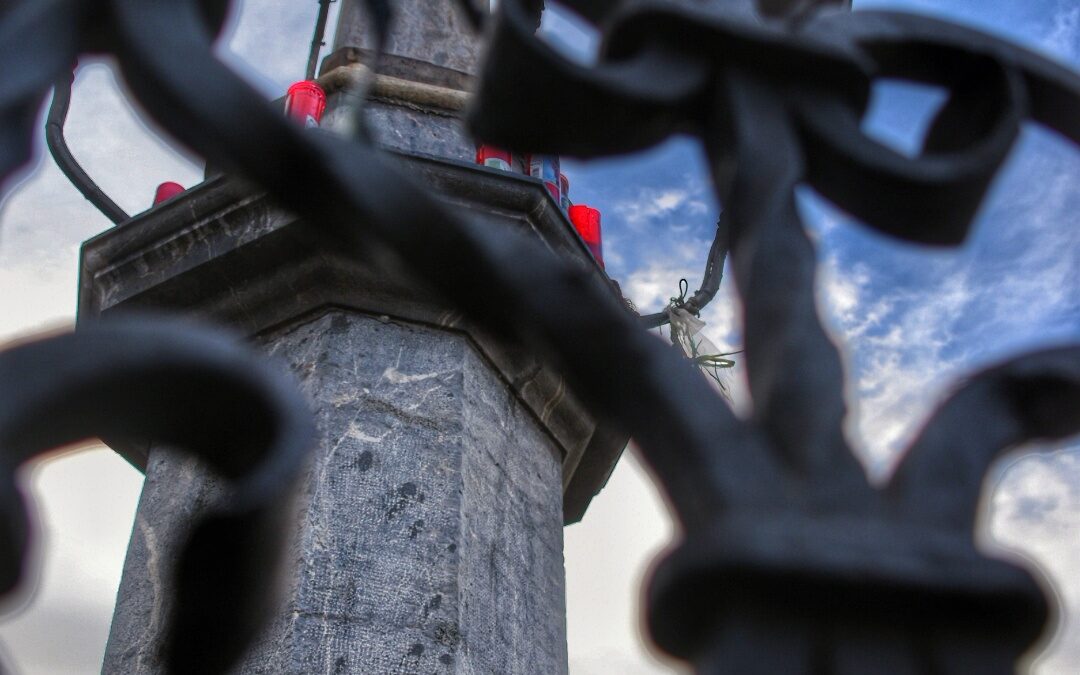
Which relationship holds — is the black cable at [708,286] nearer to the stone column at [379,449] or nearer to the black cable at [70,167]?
the stone column at [379,449]

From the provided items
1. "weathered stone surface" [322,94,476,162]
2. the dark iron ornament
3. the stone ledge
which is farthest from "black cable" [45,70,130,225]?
the dark iron ornament

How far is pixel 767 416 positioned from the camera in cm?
49

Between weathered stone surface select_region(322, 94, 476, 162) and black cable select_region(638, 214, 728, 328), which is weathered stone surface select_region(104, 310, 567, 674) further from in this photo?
weathered stone surface select_region(322, 94, 476, 162)

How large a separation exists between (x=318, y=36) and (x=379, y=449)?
2.14 meters

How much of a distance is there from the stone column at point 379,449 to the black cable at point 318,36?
117 centimetres

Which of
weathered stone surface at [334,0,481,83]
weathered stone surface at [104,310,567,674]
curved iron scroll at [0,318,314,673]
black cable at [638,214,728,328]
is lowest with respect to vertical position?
curved iron scroll at [0,318,314,673]

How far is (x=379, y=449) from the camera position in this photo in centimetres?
196

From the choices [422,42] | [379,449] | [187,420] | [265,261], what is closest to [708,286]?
[379,449]

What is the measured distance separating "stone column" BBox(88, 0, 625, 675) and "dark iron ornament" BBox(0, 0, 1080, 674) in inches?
47.7

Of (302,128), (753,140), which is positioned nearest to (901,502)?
(753,140)

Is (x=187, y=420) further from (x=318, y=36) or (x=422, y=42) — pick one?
(x=318, y=36)

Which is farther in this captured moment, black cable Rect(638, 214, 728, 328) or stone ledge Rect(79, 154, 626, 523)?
stone ledge Rect(79, 154, 626, 523)

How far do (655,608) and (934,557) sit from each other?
0.11 metres

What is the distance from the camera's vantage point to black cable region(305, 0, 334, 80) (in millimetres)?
3553
